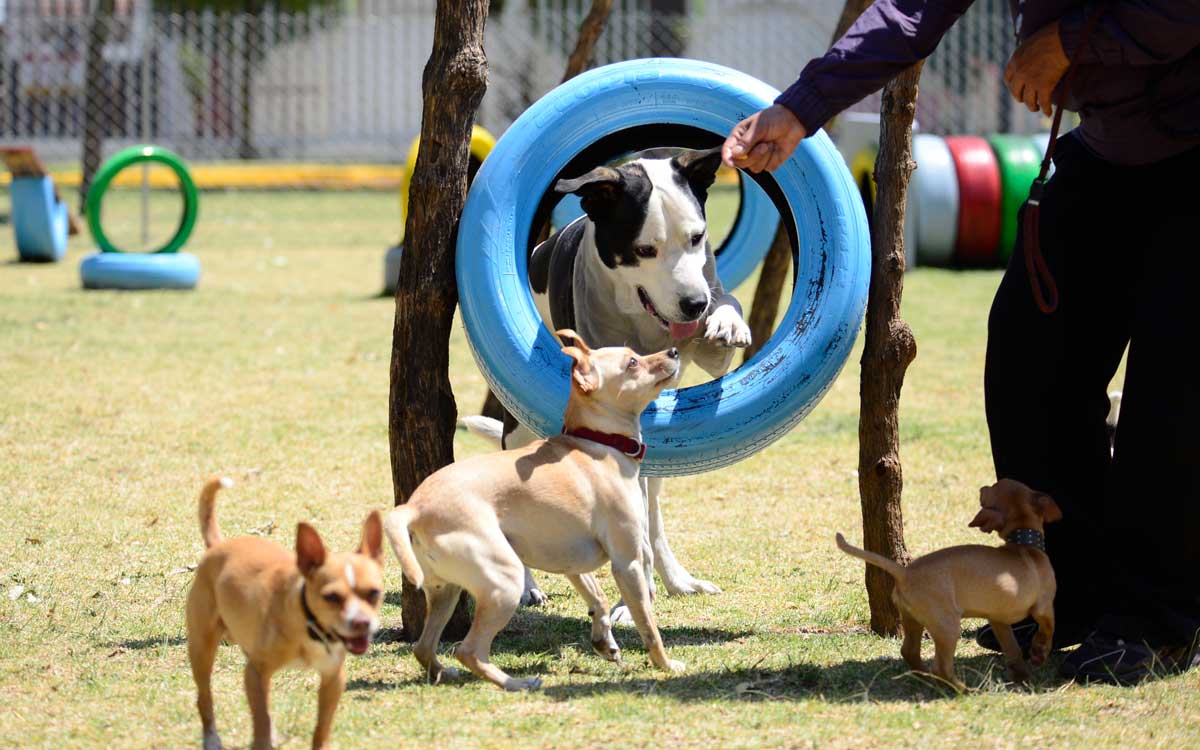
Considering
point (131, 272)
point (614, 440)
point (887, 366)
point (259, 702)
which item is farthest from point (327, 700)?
point (131, 272)

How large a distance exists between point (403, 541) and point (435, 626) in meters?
0.44

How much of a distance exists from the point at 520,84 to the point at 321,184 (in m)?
3.60

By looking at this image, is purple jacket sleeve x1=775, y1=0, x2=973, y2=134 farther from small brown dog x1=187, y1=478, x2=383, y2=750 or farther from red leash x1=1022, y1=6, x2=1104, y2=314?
small brown dog x1=187, y1=478, x2=383, y2=750

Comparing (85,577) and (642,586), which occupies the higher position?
(642,586)

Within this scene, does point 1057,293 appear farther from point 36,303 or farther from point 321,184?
point 321,184

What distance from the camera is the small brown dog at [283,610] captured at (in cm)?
281

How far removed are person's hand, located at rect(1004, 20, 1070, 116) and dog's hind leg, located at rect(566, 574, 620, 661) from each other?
5.46 feet

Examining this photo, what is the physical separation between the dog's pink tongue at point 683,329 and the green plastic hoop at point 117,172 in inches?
322

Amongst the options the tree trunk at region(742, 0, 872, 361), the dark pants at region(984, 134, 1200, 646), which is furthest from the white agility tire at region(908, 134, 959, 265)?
the dark pants at region(984, 134, 1200, 646)

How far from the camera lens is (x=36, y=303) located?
431 inches

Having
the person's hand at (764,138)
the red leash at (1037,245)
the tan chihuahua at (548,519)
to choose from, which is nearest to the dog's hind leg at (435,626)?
the tan chihuahua at (548,519)

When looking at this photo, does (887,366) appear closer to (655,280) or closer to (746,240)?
(655,280)

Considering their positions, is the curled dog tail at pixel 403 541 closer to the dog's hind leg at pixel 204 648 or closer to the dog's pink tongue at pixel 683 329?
the dog's hind leg at pixel 204 648

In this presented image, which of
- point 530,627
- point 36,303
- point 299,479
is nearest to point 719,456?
point 530,627
